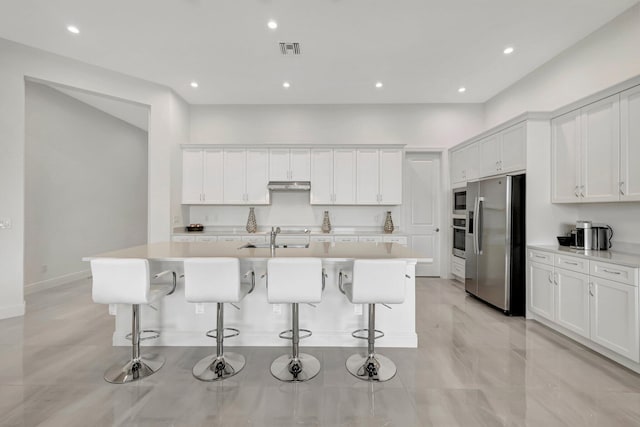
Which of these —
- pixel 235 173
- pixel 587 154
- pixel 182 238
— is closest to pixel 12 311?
pixel 182 238

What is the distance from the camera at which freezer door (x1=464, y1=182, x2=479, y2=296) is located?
4.32 m

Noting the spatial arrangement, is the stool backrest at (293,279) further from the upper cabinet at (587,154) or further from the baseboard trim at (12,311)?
the baseboard trim at (12,311)

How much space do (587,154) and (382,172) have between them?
8.98 ft

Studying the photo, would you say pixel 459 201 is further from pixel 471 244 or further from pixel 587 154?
pixel 587 154

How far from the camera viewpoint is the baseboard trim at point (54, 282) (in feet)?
14.9

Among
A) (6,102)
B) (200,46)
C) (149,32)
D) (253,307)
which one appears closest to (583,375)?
(253,307)

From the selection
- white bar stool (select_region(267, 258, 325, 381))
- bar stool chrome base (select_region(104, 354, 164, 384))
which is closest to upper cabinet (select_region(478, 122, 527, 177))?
white bar stool (select_region(267, 258, 325, 381))

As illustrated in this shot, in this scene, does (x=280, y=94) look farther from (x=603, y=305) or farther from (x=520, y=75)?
(x=603, y=305)

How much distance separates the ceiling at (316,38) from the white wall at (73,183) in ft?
5.30

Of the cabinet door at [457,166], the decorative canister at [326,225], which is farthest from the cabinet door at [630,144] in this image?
the decorative canister at [326,225]

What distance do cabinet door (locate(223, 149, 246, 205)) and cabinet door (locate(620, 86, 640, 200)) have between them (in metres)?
4.84

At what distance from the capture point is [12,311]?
11.8 ft

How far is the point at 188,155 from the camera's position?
17.4 feet

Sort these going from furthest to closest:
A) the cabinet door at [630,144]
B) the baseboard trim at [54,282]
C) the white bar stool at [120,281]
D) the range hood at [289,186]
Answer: the range hood at [289,186] → the baseboard trim at [54,282] → the cabinet door at [630,144] → the white bar stool at [120,281]
